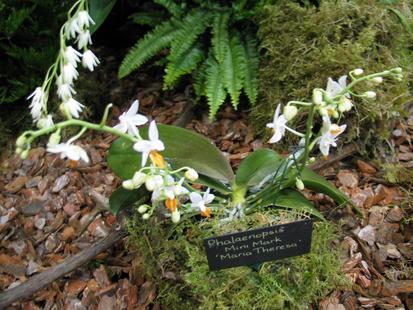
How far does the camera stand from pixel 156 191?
1091mm

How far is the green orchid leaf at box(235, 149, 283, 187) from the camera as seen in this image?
5.03ft

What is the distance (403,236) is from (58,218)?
1.39 m

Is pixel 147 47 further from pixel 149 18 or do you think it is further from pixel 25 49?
pixel 25 49

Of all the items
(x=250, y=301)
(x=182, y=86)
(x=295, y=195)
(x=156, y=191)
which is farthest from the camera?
(x=182, y=86)

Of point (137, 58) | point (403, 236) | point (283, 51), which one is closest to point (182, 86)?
point (137, 58)

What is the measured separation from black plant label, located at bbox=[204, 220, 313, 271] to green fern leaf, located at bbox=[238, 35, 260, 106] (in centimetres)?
82

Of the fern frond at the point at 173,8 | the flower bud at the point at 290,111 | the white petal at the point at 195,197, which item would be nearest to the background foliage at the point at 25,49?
the fern frond at the point at 173,8

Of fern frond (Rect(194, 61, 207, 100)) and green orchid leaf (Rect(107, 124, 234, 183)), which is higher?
green orchid leaf (Rect(107, 124, 234, 183))

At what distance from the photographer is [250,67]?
6.75 feet

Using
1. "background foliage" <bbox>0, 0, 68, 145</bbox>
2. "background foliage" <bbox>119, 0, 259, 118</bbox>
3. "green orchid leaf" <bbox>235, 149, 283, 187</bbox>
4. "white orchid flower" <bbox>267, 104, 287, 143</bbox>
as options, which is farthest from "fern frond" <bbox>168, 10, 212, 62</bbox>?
"white orchid flower" <bbox>267, 104, 287, 143</bbox>

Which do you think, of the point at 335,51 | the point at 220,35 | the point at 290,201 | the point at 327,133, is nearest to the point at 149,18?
the point at 220,35

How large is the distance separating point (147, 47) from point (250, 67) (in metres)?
0.48

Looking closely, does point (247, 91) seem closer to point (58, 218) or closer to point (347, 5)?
point (347, 5)

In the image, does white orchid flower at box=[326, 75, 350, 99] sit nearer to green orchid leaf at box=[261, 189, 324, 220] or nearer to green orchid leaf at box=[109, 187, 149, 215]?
green orchid leaf at box=[261, 189, 324, 220]
